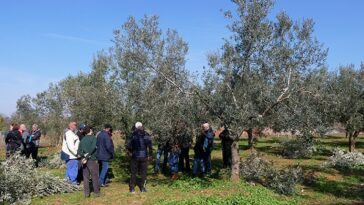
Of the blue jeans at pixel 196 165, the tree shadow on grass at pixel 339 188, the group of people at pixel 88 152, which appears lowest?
the tree shadow on grass at pixel 339 188

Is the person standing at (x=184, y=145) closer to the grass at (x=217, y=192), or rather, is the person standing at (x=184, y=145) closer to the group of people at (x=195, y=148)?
the group of people at (x=195, y=148)

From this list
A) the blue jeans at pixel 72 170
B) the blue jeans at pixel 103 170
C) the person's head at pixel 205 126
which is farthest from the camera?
the person's head at pixel 205 126

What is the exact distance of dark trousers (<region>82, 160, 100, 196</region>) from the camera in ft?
39.8

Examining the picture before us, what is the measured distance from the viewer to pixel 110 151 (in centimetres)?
1353

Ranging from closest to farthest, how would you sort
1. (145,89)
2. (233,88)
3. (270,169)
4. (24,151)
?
(233,88), (270,169), (145,89), (24,151)

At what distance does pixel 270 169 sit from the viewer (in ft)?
50.0

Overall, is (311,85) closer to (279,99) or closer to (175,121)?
(279,99)

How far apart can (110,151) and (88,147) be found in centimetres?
119

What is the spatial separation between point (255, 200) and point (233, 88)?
3698 mm

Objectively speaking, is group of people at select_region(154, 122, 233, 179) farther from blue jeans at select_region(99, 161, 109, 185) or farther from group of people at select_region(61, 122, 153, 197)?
blue jeans at select_region(99, 161, 109, 185)

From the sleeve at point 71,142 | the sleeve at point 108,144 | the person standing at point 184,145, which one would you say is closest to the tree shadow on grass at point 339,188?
the person standing at point 184,145

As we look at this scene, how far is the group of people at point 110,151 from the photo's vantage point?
12.4 meters

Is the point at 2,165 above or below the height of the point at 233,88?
below

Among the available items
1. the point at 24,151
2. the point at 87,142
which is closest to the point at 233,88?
the point at 87,142
